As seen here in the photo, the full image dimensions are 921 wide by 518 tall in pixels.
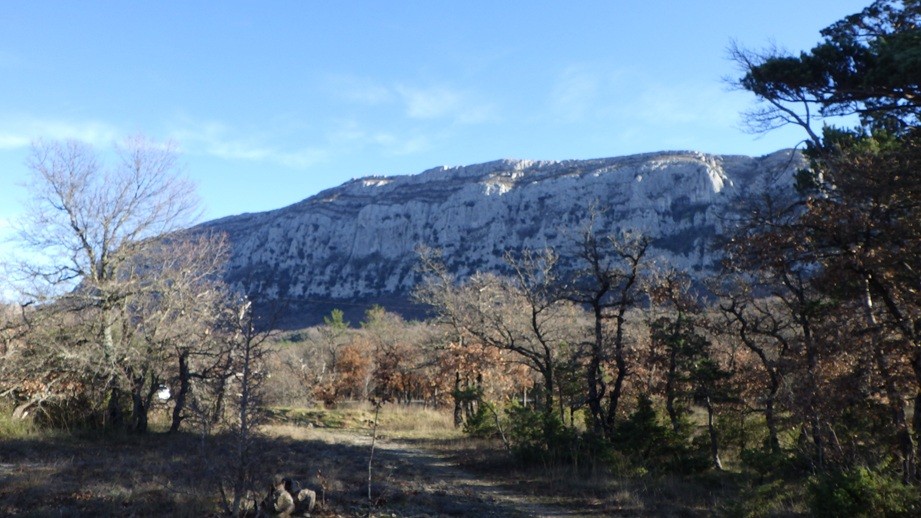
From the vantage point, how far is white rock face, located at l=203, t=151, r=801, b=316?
4446 inches

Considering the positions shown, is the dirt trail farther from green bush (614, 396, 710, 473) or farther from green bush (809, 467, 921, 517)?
green bush (809, 467, 921, 517)

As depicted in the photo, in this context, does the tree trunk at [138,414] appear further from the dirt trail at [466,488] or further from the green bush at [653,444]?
the green bush at [653,444]

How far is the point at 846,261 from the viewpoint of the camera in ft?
29.0

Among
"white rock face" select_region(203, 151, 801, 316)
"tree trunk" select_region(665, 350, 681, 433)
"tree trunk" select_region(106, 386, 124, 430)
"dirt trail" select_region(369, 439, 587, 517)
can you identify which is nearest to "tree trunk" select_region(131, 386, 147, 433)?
"tree trunk" select_region(106, 386, 124, 430)

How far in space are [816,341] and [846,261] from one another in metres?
2.03

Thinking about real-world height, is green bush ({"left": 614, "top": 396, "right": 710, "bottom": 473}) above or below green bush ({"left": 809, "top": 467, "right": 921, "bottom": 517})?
below

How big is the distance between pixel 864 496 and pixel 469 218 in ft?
432

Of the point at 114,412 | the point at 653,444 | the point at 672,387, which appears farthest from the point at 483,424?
the point at 114,412

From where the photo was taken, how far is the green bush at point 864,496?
708 centimetres

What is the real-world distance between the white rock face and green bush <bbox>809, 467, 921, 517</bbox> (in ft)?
289

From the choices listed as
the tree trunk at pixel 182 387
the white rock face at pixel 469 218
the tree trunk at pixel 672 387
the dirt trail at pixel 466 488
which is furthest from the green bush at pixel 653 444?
the white rock face at pixel 469 218

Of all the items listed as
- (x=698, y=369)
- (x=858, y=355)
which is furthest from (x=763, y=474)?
(x=858, y=355)

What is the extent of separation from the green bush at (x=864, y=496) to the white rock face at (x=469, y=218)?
289ft

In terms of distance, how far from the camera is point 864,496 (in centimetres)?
722
